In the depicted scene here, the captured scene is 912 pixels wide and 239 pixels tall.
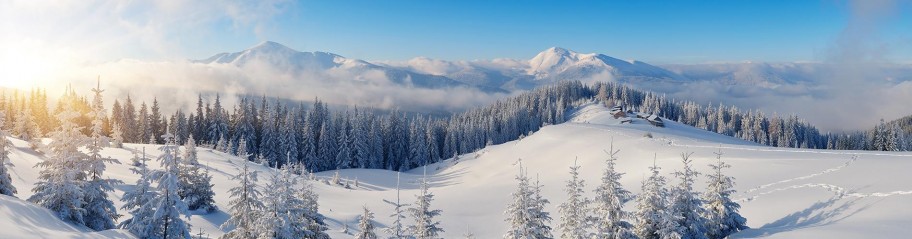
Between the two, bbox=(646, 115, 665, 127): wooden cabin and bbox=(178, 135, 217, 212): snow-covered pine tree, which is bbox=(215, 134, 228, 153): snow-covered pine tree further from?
bbox=(646, 115, 665, 127): wooden cabin

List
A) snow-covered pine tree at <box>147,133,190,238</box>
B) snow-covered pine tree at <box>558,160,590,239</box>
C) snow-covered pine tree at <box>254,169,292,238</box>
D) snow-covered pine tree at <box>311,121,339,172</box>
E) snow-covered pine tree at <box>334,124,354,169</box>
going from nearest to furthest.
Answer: snow-covered pine tree at <box>254,169,292,238</box> < snow-covered pine tree at <box>147,133,190,238</box> < snow-covered pine tree at <box>558,160,590,239</box> < snow-covered pine tree at <box>311,121,339,172</box> < snow-covered pine tree at <box>334,124,354,169</box>

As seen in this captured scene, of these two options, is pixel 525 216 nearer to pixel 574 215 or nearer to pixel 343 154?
pixel 574 215

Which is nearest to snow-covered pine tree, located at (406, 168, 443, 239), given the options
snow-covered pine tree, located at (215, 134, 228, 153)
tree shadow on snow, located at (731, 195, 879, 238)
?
tree shadow on snow, located at (731, 195, 879, 238)

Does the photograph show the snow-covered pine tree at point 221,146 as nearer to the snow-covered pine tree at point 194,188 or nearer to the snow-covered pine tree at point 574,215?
the snow-covered pine tree at point 194,188

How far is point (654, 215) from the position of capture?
19.4 metres

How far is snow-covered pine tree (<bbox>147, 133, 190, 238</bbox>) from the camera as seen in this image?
1573 cm

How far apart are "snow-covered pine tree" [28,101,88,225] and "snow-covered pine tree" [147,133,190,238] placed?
3.11m

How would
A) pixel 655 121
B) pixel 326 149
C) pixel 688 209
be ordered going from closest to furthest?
pixel 688 209 < pixel 326 149 < pixel 655 121

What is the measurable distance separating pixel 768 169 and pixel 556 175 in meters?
28.0

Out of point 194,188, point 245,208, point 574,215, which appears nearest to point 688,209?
point 574,215

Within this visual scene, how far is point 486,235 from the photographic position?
37.9 m

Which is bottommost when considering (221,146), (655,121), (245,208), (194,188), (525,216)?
(221,146)

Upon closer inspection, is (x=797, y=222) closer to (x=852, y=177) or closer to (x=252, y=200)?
(x=852, y=177)

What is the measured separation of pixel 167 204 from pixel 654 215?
58.8ft
